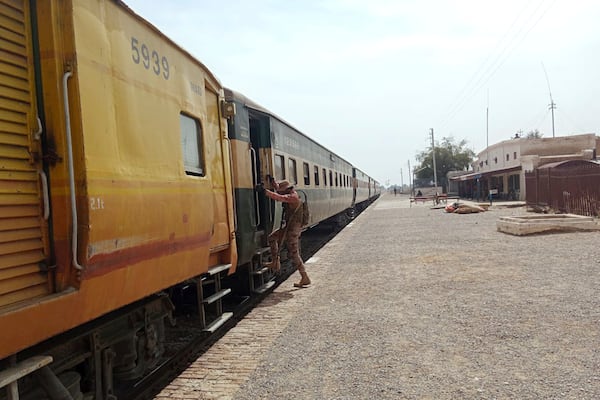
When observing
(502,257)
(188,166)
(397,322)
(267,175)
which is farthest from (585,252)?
(188,166)

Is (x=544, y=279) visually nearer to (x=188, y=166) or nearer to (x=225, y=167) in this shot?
(x=225, y=167)

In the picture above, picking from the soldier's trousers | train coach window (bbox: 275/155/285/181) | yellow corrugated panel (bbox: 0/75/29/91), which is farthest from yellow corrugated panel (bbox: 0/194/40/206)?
train coach window (bbox: 275/155/285/181)

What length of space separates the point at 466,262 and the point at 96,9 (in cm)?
848

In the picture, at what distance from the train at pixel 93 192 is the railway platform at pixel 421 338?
0.80 metres

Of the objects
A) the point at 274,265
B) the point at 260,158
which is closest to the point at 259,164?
the point at 260,158

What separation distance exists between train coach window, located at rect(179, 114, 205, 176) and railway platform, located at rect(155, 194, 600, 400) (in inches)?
82.6

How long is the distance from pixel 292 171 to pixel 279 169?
119cm

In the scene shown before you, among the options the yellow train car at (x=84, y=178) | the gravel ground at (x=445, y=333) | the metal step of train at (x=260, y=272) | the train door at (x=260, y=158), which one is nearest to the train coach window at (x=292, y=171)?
the train door at (x=260, y=158)

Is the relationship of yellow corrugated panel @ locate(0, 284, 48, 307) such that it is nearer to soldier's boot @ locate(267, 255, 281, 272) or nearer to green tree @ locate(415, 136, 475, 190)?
soldier's boot @ locate(267, 255, 281, 272)

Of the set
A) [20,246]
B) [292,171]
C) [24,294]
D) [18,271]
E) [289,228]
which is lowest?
[289,228]

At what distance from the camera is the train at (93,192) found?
2.52 meters

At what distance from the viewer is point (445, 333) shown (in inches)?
205

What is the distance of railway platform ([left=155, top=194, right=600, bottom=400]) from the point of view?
398 cm

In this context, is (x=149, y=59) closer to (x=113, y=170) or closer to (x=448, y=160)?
(x=113, y=170)
